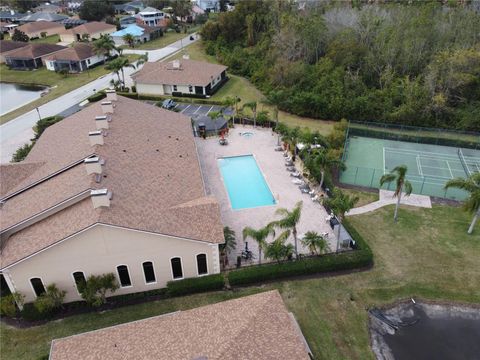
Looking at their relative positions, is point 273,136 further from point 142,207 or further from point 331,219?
point 142,207

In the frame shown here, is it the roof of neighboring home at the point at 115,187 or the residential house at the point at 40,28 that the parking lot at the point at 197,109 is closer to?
the roof of neighboring home at the point at 115,187

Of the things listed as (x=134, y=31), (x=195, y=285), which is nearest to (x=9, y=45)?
(x=134, y=31)

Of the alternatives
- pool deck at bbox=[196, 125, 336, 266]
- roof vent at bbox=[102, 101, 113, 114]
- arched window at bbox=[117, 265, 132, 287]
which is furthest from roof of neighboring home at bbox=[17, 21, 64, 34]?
arched window at bbox=[117, 265, 132, 287]

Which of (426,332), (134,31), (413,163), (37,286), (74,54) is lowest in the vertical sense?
(426,332)

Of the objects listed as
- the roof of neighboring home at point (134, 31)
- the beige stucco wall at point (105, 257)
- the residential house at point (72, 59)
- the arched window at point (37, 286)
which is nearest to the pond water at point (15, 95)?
the residential house at point (72, 59)

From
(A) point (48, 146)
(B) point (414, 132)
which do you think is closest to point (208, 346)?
(A) point (48, 146)

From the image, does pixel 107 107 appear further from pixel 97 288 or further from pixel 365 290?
pixel 365 290
